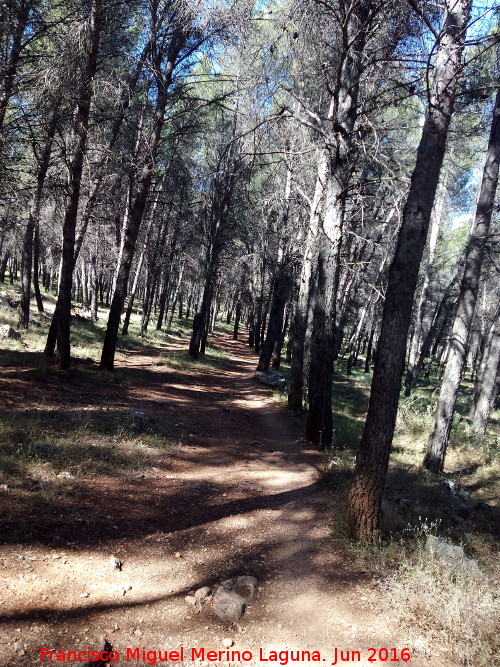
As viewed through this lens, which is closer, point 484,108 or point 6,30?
point 6,30

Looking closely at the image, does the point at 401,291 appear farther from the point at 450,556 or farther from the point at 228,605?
the point at 228,605

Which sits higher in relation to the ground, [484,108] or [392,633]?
[484,108]

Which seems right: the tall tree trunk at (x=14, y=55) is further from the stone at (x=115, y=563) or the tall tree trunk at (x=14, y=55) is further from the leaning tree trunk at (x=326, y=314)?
the stone at (x=115, y=563)

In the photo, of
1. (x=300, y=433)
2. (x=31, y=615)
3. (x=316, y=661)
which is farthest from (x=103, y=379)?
(x=316, y=661)

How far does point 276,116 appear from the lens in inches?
285

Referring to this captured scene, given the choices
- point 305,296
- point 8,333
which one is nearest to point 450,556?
point 305,296

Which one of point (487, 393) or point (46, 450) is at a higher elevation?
Result: point (487, 393)

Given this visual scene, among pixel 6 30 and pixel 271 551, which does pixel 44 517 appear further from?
pixel 6 30

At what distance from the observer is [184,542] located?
15.4 feet

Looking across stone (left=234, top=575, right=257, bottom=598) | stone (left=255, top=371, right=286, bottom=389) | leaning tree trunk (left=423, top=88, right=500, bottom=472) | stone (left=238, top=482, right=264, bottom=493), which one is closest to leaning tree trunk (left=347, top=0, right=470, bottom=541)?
stone (left=234, top=575, right=257, bottom=598)

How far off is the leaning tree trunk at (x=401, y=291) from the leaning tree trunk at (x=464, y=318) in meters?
4.84

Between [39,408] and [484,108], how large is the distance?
1320 cm

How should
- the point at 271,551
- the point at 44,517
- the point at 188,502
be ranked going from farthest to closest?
the point at 188,502, the point at 271,551, the point at 44,517

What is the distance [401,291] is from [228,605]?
361 cm
